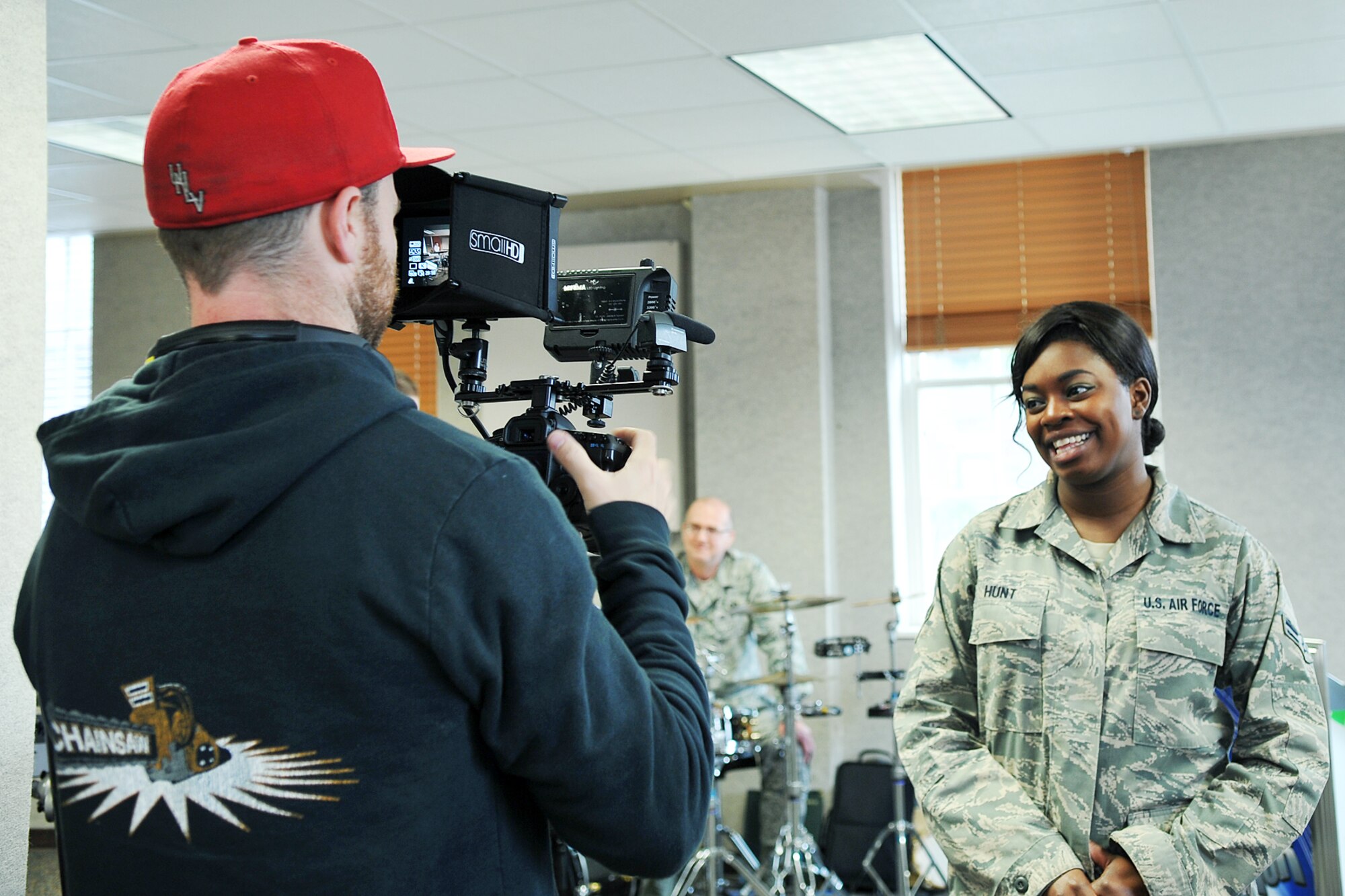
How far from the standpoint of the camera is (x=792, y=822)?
4508mm

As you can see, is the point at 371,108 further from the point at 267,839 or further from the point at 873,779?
the point at 873,779

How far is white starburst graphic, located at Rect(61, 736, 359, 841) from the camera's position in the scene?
78cm

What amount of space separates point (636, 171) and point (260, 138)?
459cm

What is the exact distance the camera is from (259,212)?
0.85 m

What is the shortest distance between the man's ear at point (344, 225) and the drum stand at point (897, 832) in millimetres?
3806

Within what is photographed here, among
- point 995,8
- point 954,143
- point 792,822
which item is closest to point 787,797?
point 792,822

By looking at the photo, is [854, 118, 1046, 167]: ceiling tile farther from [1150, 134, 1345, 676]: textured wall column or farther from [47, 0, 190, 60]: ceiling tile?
[47, 0, 190, 60]: ceiling tile

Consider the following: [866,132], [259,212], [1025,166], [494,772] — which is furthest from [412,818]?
[1025,166]

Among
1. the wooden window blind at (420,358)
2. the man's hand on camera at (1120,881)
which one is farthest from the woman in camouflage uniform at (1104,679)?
the wooden window blind at (420,358)

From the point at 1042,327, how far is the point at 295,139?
4.38 feet

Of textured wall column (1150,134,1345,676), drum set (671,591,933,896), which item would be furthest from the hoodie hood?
textured wall column (1150,134,1345,676)

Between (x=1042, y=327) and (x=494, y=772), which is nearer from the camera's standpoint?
(x=494, y=772)

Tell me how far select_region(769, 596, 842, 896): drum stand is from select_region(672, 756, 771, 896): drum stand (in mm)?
122

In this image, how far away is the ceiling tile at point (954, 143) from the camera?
4707mm
